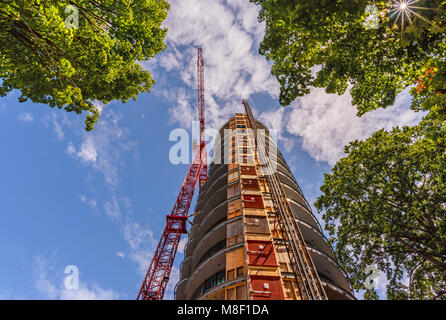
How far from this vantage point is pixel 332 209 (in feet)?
50.1

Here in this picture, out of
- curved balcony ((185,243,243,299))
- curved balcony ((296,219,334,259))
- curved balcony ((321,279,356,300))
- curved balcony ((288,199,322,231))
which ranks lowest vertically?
curved balcony ((321,279,356,300))

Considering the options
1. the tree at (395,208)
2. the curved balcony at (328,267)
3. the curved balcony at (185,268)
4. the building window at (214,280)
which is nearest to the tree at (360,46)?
the tree at (395,208)

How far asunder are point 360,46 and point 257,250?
12.4 metres

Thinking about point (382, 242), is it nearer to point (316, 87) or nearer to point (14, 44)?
point (316, 87)

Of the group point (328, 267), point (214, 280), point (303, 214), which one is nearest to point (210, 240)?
point (214, 280)

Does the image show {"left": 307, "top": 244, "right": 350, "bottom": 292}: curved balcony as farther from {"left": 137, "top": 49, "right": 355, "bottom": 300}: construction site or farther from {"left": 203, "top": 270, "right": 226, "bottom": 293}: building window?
{"left": 203, "top": 270, "right": 226, "bottom": 293}: building window

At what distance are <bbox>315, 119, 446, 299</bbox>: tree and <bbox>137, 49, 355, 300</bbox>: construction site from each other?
266 cm

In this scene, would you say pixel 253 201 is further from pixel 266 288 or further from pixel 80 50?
pixel 80 50

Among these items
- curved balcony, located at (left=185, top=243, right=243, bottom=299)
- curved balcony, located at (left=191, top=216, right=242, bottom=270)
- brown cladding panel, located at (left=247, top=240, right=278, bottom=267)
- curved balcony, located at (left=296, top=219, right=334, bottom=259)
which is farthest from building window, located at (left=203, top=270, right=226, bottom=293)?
curved balcony, located at (left=296, top=219, right=334, bottom=259)

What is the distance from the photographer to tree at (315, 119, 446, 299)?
1205 cm

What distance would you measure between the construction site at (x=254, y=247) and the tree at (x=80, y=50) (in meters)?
12.0

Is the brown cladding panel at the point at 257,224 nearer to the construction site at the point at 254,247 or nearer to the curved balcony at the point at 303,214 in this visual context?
the construction site at the point at 254,247
